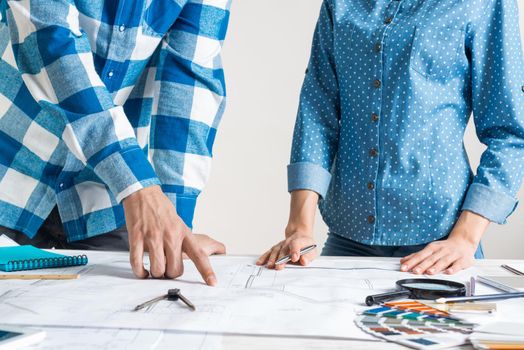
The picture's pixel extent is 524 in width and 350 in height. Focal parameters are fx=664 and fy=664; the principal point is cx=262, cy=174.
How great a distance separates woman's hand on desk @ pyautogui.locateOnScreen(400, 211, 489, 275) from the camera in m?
1.14

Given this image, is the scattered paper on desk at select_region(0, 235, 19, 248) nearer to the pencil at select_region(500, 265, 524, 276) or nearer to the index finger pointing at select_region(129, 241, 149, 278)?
the index finger pointing at select_region(129, 241, 149, 278)

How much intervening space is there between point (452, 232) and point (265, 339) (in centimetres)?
71

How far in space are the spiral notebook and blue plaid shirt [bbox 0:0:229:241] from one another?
0.14 meters

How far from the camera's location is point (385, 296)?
871 millimetres

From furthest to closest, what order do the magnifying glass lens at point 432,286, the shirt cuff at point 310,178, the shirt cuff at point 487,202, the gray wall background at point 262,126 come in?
the gray wall background at point 262,126, the shirt cuff at point 310,178, the shirt cuff at point 487,202, the magnifying glass lens at point 432,286

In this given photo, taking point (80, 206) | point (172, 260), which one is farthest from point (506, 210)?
point (80, 206)

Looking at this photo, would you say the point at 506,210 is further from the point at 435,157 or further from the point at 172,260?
the point at 172,260

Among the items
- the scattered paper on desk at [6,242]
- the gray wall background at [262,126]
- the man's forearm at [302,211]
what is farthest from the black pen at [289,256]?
the gray wall background at [262,126]

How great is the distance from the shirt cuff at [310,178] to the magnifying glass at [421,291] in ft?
1.59

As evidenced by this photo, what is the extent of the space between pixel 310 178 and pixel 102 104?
20.4 inches

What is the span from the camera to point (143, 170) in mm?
1067

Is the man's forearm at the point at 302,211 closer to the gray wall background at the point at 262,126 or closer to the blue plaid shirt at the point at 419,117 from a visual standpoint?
the blue plaid shirt at the point at 419,117

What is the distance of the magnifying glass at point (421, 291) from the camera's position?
87cm

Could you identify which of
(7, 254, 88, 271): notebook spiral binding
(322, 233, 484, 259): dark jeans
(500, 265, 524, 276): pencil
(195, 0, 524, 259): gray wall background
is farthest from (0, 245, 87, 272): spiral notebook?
(195, 0, 524, 259): gray wall background
